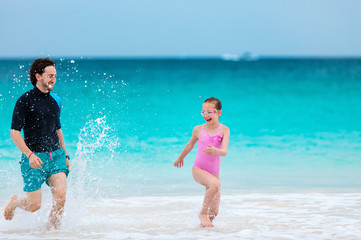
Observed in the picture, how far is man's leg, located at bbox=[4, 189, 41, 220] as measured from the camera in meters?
5.54

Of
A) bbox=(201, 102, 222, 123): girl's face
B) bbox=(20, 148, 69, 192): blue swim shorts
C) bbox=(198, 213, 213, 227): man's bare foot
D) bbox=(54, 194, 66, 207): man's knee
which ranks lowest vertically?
bbox=(198, 213, 213, 227): man's bare foot

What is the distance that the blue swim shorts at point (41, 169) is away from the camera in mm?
5461

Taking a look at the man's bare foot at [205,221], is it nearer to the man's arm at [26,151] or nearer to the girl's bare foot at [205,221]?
the girl's bare foot at [205,221]

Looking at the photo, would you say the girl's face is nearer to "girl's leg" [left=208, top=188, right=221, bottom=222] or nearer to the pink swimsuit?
the pink swimsuit

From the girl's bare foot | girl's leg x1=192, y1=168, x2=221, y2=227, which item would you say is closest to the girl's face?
girl's leg x1=192, y1=168, x2=221, y2=227

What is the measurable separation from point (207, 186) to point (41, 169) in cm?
169

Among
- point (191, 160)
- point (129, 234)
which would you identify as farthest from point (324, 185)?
point (129, 234)

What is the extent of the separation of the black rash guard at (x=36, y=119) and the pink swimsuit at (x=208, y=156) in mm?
1495

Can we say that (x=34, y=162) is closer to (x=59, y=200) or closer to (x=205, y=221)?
(x=59, y=200)

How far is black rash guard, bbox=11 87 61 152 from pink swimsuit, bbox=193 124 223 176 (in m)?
1.50

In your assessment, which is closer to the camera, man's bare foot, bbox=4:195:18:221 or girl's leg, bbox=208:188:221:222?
man's bare foot, bbox=4:195:18:221

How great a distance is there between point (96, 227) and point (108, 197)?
1.95 metres

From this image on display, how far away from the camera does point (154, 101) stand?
28578 mm

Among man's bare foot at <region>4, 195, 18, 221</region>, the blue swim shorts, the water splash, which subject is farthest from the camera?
the water splash
